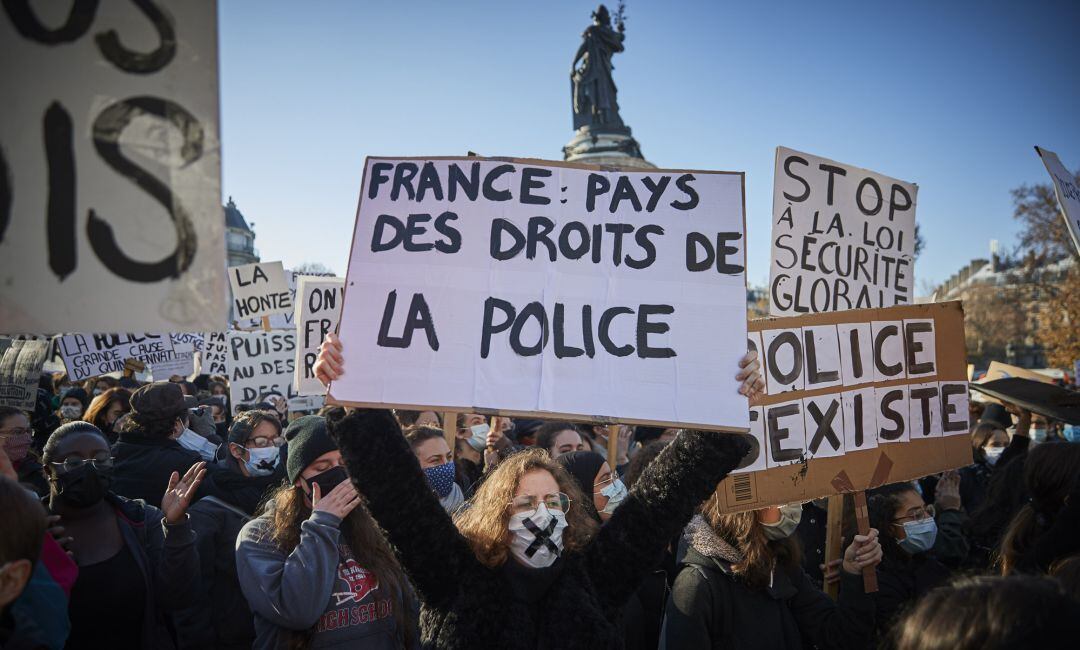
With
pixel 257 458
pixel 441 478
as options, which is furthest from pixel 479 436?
pixel 441 478

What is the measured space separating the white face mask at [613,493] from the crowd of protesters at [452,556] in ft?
0.03

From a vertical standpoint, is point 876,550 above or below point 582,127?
below

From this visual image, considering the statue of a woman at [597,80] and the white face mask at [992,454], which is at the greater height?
the statue of a woman at [597,80]

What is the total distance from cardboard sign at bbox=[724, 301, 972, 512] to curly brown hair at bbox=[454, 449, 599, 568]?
0.89m

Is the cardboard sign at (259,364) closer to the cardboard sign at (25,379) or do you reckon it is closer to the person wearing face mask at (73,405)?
the person wearing face mask at (73,405)

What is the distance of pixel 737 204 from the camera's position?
9.40 ft

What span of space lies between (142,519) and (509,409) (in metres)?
2.12

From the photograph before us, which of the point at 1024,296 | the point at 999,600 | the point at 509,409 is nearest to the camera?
the point at 999,600

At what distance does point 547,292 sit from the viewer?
278 cm

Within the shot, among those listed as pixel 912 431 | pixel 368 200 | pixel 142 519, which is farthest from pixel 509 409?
pixel 912 431

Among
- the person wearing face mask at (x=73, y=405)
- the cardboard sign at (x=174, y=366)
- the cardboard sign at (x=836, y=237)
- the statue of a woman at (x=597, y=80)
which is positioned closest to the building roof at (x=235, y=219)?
the statue of a woman at (x=597, y=80)

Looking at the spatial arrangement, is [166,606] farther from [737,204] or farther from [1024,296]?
[1024,296]

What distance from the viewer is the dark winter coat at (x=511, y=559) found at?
2.45 meters

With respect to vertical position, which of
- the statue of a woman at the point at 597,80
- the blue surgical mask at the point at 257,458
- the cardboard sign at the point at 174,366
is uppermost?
the statue of a woman at the point at 597,80
